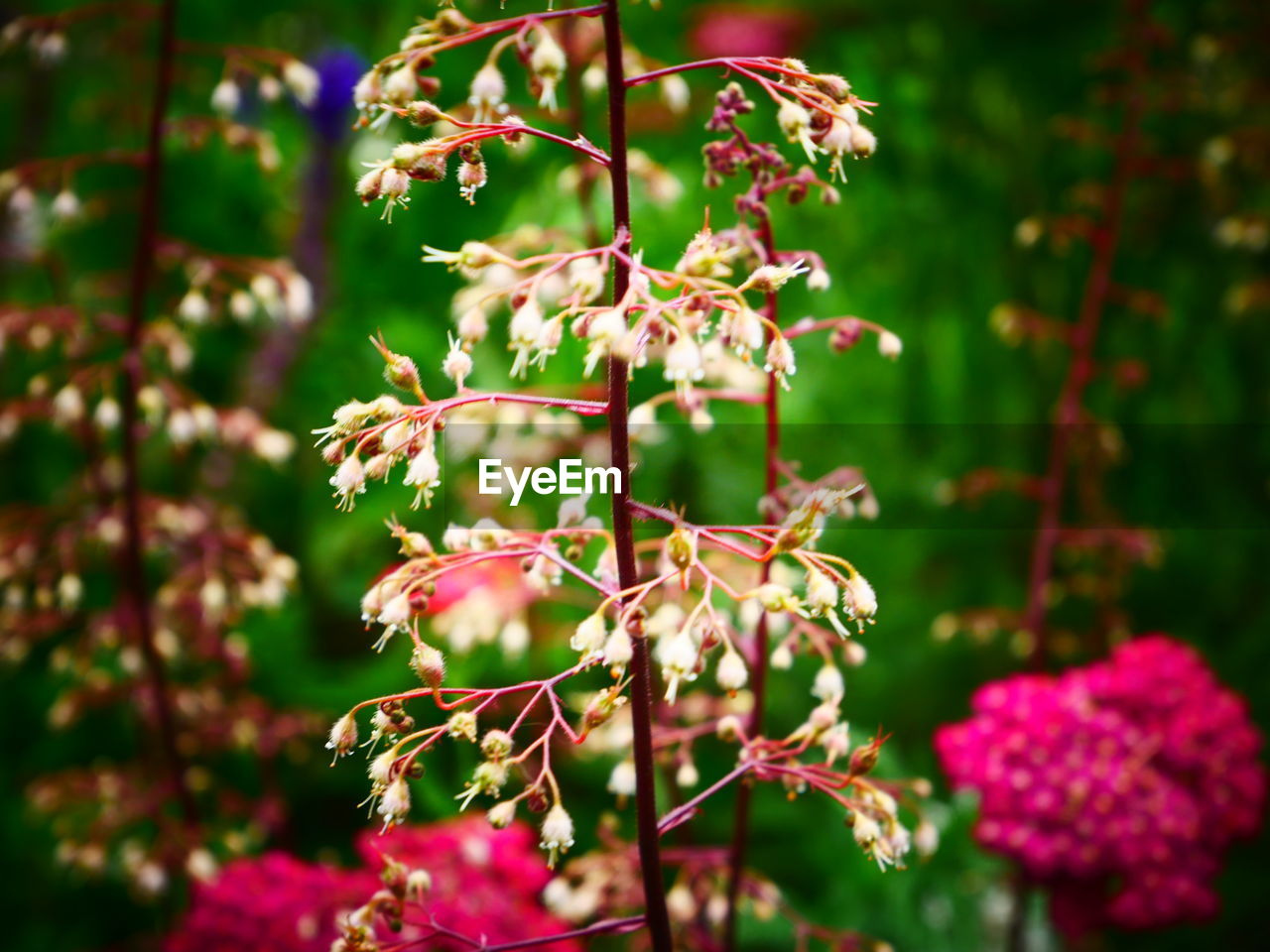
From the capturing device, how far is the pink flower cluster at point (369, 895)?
1206 mm

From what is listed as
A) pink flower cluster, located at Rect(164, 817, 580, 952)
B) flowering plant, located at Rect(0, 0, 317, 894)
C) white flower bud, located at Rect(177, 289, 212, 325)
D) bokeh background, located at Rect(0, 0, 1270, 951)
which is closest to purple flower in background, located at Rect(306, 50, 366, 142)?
bokeh background, located at Rect(0, 0, 1270, 951)

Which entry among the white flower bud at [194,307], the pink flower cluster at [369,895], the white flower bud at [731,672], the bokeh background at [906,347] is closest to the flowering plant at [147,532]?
the white flower bud at [194,307]

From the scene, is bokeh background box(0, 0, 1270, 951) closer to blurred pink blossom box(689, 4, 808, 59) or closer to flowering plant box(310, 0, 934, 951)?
blurred pink blossom box(689, 4, 808, 59)

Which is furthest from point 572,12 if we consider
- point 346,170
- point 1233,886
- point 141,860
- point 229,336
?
point 346,170

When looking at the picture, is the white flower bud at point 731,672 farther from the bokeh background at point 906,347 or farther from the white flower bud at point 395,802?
the bokeh background at point 906,347

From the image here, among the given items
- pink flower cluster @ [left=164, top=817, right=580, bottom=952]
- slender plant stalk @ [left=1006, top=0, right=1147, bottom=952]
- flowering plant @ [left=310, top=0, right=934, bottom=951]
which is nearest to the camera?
flowering plant @ [left=310, top=0, right=934, bottom=951]

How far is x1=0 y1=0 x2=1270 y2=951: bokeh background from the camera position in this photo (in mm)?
2059

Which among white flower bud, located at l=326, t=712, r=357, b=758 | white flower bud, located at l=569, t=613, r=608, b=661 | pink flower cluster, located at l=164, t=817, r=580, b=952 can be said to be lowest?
pink flower cluster, located at l=164, t=817, r=580, b=952

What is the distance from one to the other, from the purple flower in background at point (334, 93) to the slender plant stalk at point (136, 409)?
117 centimetres

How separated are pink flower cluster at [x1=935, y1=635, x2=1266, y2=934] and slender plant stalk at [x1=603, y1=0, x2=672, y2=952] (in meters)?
0.73

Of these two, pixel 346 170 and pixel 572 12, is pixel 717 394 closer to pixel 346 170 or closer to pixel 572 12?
pixel 572 12

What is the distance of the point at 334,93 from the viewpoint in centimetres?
252

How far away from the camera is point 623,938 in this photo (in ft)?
4.94

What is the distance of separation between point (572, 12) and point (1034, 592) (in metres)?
1.29
